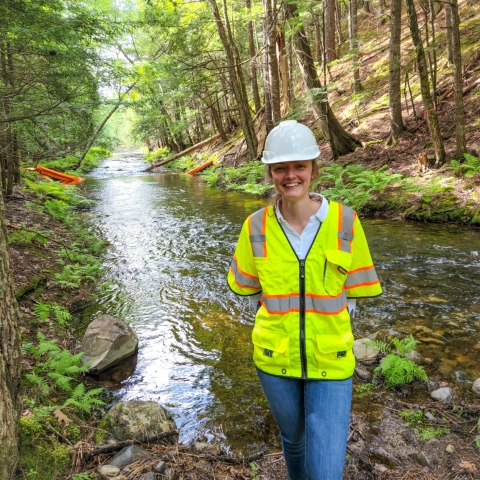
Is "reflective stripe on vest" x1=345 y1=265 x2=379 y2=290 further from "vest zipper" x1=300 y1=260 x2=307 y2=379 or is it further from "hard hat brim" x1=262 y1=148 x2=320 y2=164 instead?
"hard hat brim" x1=262 y1=148 x2=320 y2=164

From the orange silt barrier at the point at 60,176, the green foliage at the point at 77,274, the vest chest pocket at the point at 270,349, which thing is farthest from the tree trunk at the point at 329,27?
the vest chest pocket at the point at 270,349

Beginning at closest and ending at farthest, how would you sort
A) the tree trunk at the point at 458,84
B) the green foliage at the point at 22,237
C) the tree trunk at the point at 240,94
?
the green foliage at the point at 22,237 < the tree trunk at the point at 458,84 < the tree trunk at the point at 240,94

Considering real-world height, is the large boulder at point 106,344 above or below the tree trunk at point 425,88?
below

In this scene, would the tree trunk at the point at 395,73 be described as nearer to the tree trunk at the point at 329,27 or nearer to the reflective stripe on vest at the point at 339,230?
the tree trunk at the point at 329,27

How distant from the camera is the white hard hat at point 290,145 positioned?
2051 mm

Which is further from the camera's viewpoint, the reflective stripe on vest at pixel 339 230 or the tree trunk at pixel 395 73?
the tree trunk at pixel 395 73

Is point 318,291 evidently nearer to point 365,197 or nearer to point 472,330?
point 472,330

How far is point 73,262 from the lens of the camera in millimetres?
8070

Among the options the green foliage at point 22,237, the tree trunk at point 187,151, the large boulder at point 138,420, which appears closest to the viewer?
the large boulder at point 138,420

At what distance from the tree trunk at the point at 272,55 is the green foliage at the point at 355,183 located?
5.05 m

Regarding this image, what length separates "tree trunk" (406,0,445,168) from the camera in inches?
354

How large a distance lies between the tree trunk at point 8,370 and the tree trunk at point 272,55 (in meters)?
14.6

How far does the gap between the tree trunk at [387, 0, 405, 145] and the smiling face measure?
427 inches

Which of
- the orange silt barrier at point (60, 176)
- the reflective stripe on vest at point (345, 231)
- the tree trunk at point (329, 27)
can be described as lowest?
the reflective stripe on vest at point (345, 231)
